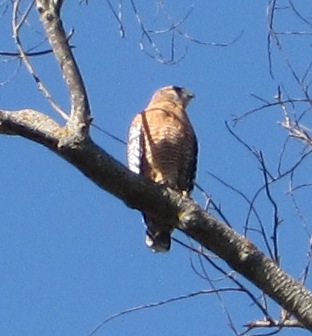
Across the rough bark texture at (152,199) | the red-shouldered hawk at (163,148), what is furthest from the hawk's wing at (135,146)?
the rough bark texture at (152,199)

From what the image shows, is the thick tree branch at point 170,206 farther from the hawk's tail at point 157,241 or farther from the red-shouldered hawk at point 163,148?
the red-shouldered hawk at point 163,148

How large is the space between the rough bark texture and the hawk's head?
3.12 metres

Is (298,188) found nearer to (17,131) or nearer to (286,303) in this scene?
(286,303)

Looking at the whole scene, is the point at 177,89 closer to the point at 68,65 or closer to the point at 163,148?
the point at 163,148

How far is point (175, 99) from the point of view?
5.70 m

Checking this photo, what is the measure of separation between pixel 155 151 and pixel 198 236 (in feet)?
8.10

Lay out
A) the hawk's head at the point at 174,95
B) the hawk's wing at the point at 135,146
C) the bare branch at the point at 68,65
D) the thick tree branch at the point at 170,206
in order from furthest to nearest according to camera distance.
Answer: the hawk's head at the point at 174,95 → the hawk's wing at the point at 135,146 → the bare branch at the point at 68,65 → the thick tree branch at the point at 170,206

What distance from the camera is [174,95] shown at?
580 centimetres

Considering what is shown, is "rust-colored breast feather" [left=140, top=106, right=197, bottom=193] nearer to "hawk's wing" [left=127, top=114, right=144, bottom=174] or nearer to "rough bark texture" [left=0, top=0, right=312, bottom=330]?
"hawk's wing" [left=127, top=114, right=144, bottom=174]

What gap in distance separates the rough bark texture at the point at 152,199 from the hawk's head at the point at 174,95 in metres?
3.12

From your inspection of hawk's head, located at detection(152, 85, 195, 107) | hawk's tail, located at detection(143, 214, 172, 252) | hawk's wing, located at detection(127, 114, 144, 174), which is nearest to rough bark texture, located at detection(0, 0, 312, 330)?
hawk's tail, located at detection(143, 214, 172, 252)

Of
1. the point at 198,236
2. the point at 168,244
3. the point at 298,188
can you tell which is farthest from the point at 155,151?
the point at 198,236

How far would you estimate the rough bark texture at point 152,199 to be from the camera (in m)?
2.32

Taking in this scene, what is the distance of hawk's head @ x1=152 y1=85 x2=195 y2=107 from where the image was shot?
566cm
